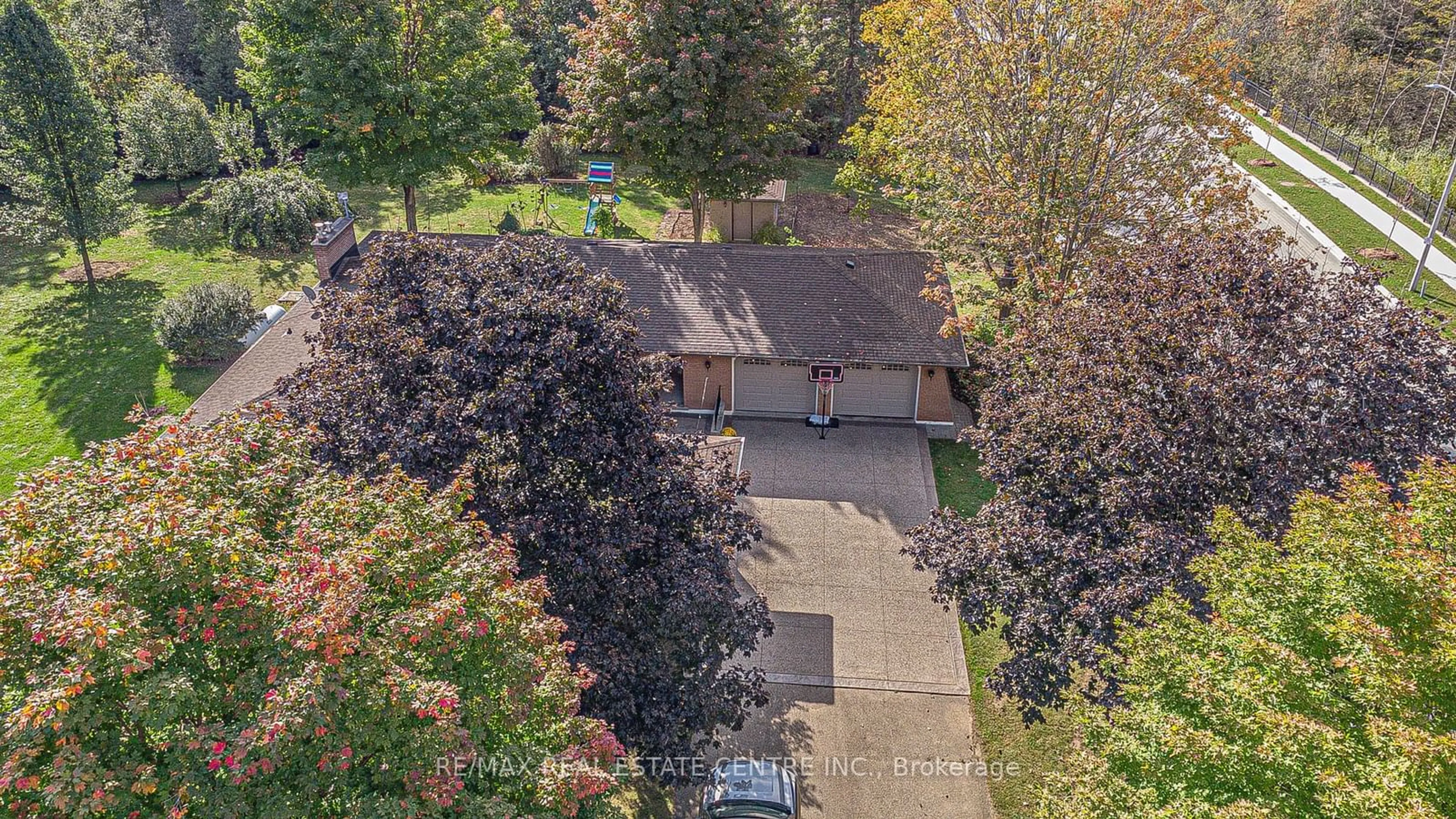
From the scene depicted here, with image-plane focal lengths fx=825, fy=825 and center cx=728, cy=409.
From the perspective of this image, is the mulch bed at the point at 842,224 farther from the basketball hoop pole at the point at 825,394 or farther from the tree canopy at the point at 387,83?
the tree canopy at the point at 387,83

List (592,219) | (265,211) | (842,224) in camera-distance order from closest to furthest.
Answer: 1. (265,211)
2. (592,219)
3. (842,224)

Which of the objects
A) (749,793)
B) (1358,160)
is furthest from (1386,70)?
(749,793)

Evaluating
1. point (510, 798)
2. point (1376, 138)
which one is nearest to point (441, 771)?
point (510, 798)

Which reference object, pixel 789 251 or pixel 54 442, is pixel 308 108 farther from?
pixel 789 251

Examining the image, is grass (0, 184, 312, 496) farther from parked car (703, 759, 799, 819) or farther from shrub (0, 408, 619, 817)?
parked car (703, 759, 799, 819)

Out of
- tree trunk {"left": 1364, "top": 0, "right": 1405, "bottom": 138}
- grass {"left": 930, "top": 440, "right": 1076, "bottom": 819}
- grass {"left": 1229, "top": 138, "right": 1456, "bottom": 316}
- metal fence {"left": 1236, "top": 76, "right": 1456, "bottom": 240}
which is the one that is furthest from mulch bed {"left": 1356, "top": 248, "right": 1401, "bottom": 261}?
grass {"left": 930, "top": 440, "right": 1076, "bottom": 819}

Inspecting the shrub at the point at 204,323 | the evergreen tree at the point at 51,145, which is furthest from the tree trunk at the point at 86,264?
the shrub at the point at 204,323

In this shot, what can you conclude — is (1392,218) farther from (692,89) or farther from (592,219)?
(592,219)
